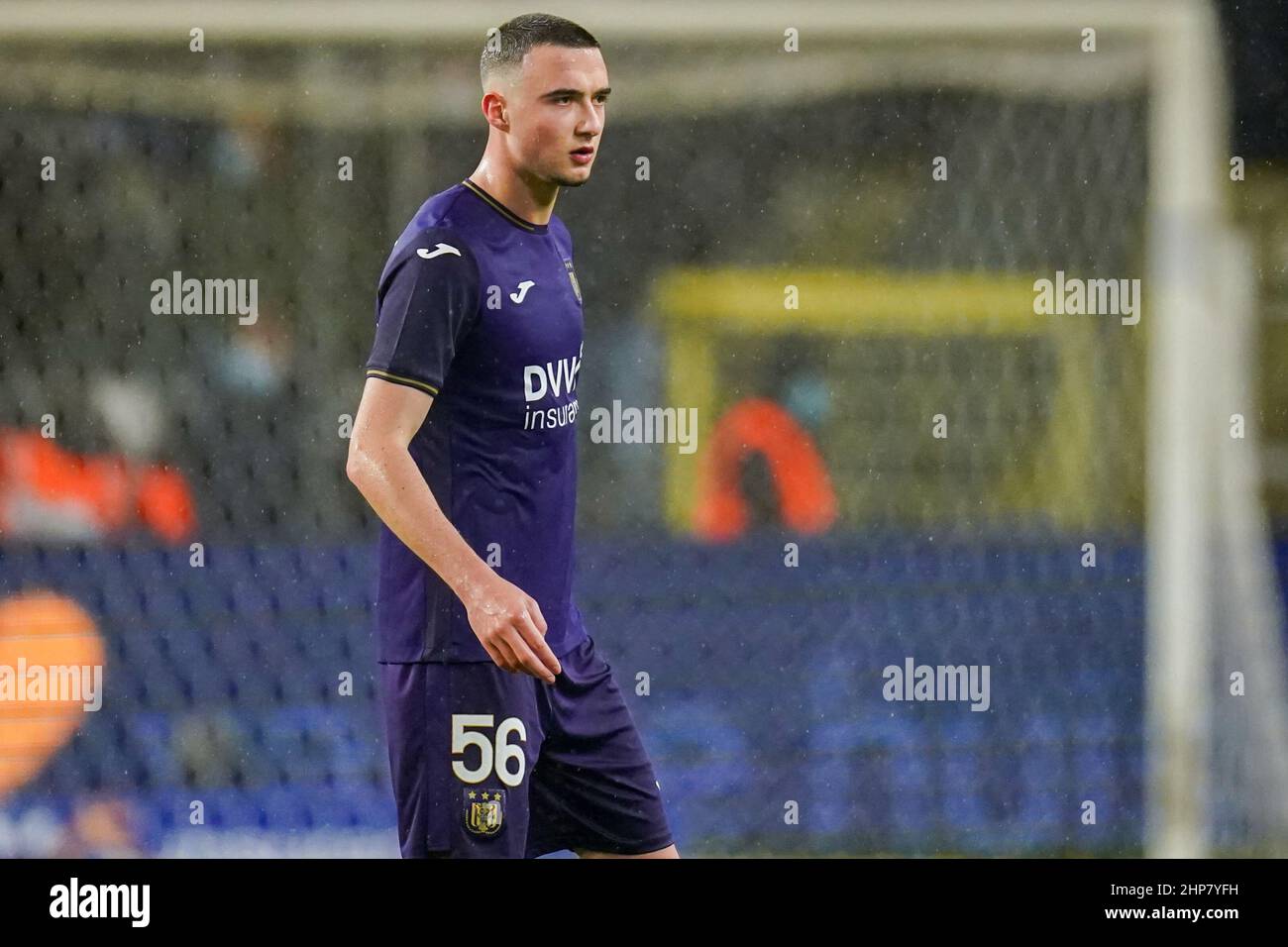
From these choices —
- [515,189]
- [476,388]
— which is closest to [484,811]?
[476,388]

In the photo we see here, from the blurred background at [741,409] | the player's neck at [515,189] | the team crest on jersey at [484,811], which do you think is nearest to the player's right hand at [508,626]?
the team crest on jersey at [484,811]

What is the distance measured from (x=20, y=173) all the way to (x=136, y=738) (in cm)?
160

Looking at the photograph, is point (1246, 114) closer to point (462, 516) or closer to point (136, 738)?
point (462, 516)

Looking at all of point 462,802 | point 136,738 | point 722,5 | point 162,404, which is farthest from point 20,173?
point 462,802

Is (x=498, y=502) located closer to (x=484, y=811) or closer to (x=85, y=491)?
(x=484, y=811)

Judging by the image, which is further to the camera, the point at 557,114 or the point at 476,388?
the point at 557,114

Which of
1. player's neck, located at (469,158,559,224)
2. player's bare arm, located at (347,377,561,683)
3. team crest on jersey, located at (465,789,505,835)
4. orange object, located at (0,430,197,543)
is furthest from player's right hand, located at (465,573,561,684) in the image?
orange object, located at (0,430,197,543)

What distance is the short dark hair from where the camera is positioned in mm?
2938

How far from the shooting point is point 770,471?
427 cm

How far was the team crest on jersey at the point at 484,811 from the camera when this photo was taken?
276 cm

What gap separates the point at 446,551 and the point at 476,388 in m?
0.35

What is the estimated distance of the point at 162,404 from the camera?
4.14m

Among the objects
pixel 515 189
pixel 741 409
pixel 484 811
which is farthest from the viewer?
pixel 741 409

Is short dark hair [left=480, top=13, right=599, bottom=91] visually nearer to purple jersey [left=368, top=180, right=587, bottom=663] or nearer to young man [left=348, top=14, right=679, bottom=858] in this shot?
young man [left=348, top=14, right=679, bottom=858]
